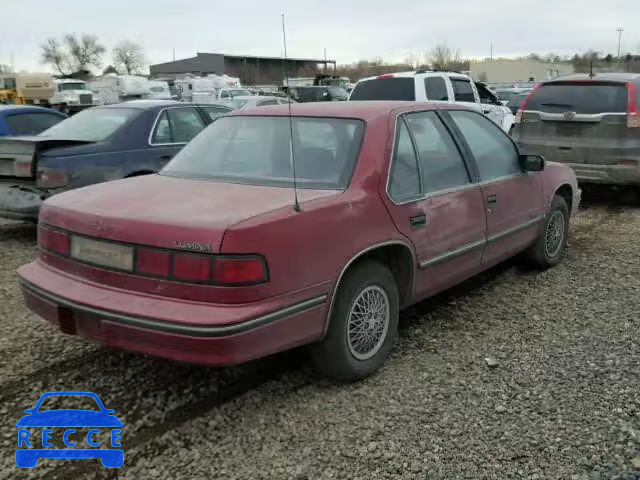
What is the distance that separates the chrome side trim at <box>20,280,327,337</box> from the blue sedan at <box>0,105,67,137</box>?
19.7 ft

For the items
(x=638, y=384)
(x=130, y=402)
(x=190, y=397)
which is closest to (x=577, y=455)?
(x=638, y=384)

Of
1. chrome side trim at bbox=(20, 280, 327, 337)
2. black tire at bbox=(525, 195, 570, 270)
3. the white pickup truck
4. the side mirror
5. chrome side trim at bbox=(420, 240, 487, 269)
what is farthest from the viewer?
the white pickup truck

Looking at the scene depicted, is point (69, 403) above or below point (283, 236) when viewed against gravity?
below

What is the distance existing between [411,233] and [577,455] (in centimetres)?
148

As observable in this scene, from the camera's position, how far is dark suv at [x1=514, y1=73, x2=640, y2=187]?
26.3 feet

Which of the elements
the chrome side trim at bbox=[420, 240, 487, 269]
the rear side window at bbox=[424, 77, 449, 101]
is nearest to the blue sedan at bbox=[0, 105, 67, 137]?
the rear side window at bbox=[424, 77, 449, 101]

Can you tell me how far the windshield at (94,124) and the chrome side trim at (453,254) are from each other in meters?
4.35

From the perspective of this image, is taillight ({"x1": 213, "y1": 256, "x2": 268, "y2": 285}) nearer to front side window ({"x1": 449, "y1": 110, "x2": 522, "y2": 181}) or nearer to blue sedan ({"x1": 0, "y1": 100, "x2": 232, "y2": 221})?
front side window ({"x1": 449, "y1": 110, "x2": 522, "y2": 181})

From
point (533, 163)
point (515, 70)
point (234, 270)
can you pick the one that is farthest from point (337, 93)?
point (515, 70)

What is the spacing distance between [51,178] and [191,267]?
13.6 feet

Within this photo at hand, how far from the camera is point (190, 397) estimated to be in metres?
3.48

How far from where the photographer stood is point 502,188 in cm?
473

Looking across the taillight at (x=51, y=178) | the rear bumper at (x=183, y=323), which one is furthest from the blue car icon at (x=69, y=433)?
the taillight at (x=51, y=178)

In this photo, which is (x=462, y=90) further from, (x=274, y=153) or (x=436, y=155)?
(x=274, y=153)
